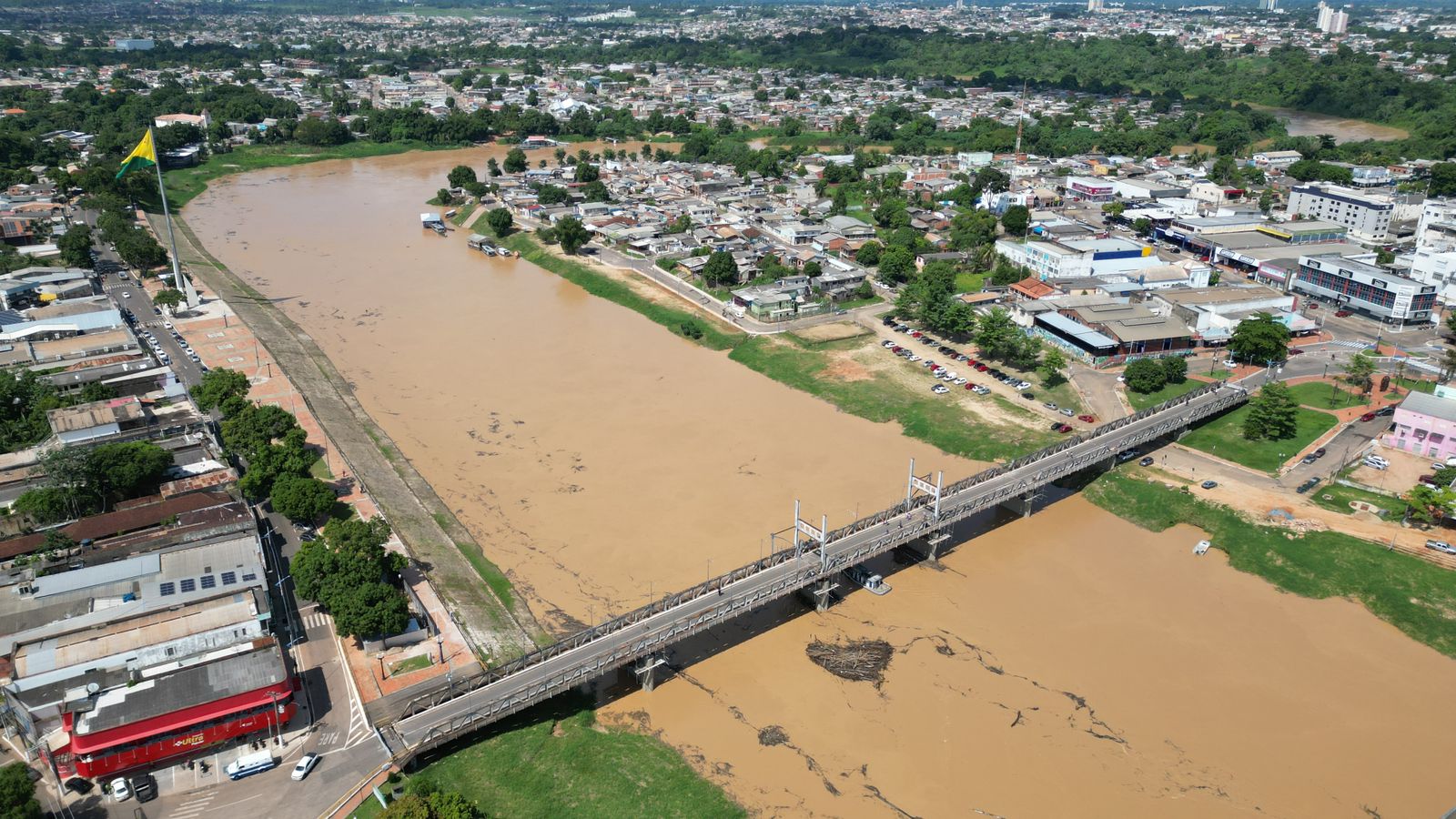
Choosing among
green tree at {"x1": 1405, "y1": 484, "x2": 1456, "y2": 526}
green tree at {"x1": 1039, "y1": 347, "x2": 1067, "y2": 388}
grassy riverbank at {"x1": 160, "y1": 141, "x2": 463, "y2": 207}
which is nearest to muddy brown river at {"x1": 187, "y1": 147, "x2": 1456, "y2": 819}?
green tree at {"x1": 1405, "y1": 484, "x2": 1456, "y2": 526}

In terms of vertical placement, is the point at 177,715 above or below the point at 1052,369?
above

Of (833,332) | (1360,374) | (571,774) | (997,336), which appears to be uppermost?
(997,336)

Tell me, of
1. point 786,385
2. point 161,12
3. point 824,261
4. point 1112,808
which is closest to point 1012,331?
point 786,385

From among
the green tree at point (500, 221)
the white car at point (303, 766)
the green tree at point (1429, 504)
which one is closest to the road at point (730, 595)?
the white car at point (303, 766)

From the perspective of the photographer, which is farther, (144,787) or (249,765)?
(249,765)

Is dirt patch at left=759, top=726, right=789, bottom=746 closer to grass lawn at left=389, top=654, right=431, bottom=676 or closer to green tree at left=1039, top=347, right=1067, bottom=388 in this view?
grass lawn at left=389, top=654, right=431, bottom=676

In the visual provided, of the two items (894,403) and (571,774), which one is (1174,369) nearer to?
(894,403)

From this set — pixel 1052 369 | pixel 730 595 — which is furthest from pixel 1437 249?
pixel 730 595
